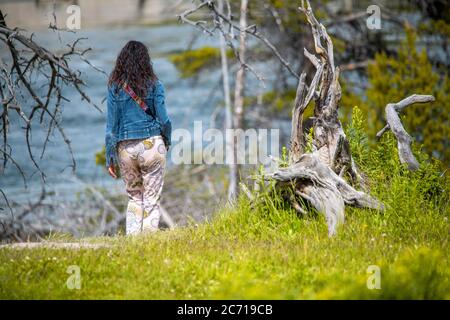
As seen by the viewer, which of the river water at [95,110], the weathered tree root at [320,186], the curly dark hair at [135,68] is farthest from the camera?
the river water at [95,110]

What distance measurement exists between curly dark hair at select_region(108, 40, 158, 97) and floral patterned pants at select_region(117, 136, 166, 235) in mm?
563

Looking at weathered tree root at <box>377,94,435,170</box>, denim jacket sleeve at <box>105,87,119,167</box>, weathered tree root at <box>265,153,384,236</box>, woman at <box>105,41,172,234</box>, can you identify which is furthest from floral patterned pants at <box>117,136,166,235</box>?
weathered tree root at <box>377,94,435,170</box>

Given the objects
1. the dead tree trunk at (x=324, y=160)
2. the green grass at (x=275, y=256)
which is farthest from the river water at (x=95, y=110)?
the green grass at (x=275, y=256)

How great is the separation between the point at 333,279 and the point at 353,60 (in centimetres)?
1848

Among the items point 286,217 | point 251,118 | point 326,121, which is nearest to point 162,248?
point 286,217

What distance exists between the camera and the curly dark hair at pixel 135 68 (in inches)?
356

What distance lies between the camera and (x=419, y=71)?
21375 millimetres

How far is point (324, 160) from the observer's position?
31.5ft

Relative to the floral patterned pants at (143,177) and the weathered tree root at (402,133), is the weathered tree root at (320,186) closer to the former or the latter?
the weathered tree root at (402,133)

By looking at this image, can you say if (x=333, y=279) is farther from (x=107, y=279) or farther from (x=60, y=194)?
(x=60, y=194)

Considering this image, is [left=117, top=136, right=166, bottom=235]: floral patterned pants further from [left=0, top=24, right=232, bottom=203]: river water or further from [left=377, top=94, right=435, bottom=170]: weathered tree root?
[left=0, top=24, right=232, bottom=203]: river water

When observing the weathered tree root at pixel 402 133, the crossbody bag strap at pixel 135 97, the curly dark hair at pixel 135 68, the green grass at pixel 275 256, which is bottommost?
the green grass at pixel 275 256

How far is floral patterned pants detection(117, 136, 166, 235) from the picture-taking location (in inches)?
360

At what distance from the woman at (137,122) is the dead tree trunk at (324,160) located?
124cm
